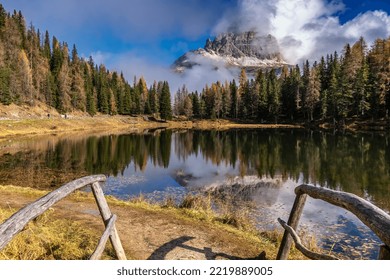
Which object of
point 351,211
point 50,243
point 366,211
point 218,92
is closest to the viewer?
point 366,211

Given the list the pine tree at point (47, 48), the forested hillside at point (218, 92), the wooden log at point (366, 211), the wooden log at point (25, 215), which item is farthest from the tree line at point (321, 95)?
the wooden log at point (25, 215)

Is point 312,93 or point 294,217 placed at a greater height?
point 312,93

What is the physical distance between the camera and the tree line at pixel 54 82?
83.6 metres

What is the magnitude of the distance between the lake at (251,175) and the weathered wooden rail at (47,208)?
8215 millimetres

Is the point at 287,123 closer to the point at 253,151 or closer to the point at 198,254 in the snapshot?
the point at 253,151

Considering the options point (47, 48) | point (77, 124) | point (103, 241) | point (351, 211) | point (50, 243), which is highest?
point (47, 48)

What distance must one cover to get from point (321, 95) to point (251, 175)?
225ft

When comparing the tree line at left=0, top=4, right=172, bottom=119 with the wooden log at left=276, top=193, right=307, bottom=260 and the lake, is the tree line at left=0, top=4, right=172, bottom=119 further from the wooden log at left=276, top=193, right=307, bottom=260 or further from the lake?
the wooden log at left=276, top=193, right=307, bottom=260

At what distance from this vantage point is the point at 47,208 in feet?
15.3

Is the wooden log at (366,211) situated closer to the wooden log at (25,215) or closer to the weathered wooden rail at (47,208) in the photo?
the weathered wooden rail at (47,208)

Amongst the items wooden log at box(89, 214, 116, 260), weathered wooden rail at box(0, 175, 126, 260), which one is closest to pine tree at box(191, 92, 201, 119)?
weathered wooden rail at box(0, 175, 126, 260)

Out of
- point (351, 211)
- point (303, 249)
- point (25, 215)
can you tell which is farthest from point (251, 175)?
point (25, 215)

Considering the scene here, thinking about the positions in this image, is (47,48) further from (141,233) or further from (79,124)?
(141,233)
